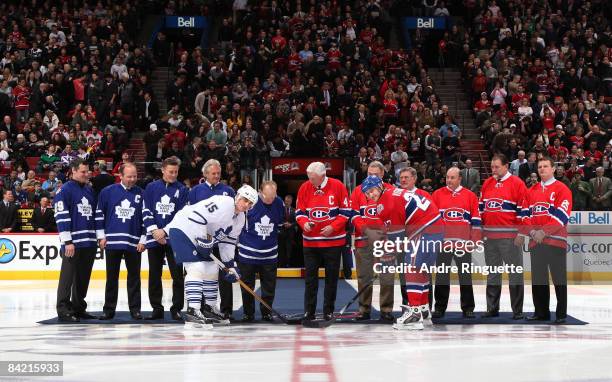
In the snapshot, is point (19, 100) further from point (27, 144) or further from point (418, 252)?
point (418, 252)

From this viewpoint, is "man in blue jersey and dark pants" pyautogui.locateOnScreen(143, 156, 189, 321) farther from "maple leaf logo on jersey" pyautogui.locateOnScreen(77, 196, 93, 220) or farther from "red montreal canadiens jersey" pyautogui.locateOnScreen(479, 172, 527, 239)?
"red montreal canadiens jersey" pyautogui.locateOnScreen(479, 172, 527, 239)

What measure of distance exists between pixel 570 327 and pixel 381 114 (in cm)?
1147

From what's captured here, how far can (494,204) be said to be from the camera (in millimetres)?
11047

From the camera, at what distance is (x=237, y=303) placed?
12859mm

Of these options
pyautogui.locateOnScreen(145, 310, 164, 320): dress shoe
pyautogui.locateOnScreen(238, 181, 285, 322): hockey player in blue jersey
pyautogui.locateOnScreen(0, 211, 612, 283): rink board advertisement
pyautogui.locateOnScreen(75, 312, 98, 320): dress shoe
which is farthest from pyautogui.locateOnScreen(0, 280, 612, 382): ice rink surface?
pyautogui.locateOnScreen(0, 211, 612, 283): rink board advertisement

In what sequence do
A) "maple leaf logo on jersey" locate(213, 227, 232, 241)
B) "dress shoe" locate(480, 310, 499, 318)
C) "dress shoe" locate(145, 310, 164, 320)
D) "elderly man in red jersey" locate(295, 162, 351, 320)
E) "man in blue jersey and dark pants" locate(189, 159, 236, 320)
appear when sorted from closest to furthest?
"maple leaf logo on jersey" locate(213, 227, 232, 241) < "elderly man in red jersey" locate(295, 162, 351, 320) < "man in blue jersey and dark pants" locate(189, 159, 236, 320) < "dress shoe" locate(145, 310, 164, 320) < "dress shoe" locate(480, 310, 499, 318)

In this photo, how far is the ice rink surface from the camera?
287 inches

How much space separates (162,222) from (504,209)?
13.1 feet

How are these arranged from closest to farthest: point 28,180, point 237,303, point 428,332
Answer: point 428,332
point 237,303
point 28,180

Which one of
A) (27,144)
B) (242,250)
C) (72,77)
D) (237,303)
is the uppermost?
(72,77)

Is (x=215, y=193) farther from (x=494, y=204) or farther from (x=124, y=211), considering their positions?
(x=494, y=204)

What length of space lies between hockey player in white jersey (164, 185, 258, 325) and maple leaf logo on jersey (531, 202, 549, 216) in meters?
3.36

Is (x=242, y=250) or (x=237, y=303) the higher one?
(x=242, y=250)

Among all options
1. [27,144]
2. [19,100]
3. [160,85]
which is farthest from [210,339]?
[160,85]
